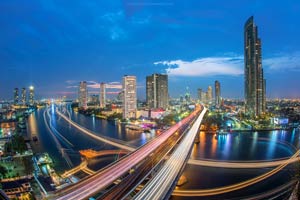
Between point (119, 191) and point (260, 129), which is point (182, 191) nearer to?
point (119, 191)

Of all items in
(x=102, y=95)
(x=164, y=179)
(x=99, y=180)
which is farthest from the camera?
(x=102, y=95)

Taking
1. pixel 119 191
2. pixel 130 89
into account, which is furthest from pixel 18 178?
pixel 130 89

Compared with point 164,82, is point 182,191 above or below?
below

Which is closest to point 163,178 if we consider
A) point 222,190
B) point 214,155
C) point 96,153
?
point 222,190

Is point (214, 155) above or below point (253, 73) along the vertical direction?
below

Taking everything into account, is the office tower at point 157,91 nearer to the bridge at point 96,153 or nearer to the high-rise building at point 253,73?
the high-rise building at point 253,73

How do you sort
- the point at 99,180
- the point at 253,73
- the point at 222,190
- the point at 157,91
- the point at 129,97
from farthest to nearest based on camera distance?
the point at 157,91
the point at 253,73
the point at 129,97
the point at 222,190
the point at 99,180

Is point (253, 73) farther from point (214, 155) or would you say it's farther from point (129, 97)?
point (214, 155)
